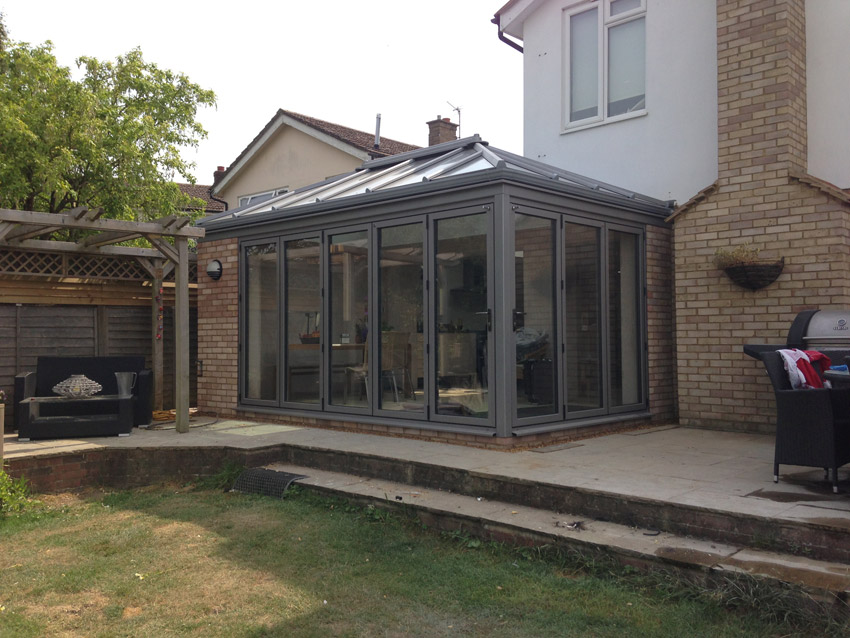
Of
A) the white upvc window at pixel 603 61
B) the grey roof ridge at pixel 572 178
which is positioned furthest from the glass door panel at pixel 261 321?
the white upvc window at pixel 603 61

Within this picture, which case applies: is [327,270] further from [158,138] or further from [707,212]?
[158,138]

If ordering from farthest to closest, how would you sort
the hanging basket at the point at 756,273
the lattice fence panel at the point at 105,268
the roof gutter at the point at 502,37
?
the roof gutter at the point at 502,37 → the lattice fence panel at the point at 105,268 → the hanging basket at the point at 756,273

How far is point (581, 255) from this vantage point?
7.01m

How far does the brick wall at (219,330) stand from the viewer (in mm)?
8500

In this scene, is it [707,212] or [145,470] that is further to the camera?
[707,212]

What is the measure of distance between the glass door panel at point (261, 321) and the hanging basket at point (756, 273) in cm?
476

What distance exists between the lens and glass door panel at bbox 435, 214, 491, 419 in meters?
6.32

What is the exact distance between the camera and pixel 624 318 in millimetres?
7527

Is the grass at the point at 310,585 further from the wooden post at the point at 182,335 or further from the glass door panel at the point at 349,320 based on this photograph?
the wooden post at the point at 182,335

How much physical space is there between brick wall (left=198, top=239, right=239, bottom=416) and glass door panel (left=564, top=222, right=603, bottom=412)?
3876mm

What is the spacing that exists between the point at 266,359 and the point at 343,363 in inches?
46.4

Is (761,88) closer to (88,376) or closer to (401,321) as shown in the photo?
(401,321)

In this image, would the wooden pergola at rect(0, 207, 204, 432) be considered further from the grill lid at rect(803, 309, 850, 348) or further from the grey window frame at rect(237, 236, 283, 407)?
the grill lid at rect(803, 309, 850, 348)

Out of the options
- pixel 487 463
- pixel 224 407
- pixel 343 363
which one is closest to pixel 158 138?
pixel 224 407
